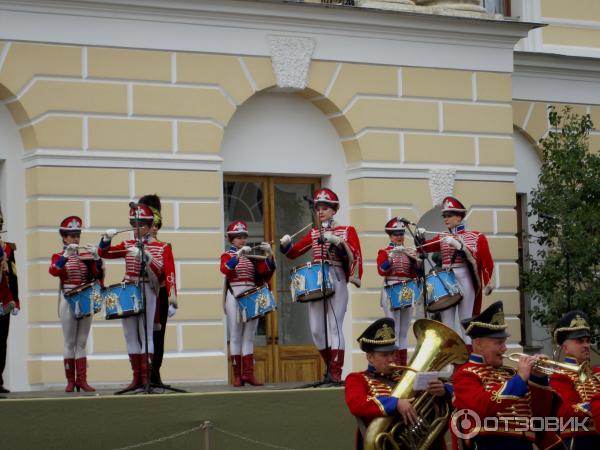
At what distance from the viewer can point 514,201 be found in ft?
67.9

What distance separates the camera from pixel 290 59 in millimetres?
18984

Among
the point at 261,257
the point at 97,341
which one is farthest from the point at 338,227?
the point at 97,341

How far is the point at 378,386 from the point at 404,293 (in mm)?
6984

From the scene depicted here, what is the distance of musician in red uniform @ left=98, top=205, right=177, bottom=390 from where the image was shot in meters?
14.5

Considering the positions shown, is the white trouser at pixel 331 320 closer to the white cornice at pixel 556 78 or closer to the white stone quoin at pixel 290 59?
the white stone quoin at pixel 290 59

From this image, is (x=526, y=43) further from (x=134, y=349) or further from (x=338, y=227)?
(x=134, y=349)

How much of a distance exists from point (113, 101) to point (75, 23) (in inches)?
39.8

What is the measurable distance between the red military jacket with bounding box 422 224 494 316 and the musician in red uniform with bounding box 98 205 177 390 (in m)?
3.30

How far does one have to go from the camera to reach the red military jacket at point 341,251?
50.2 ft

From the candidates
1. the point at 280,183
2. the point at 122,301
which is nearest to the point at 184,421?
the point at 122,301

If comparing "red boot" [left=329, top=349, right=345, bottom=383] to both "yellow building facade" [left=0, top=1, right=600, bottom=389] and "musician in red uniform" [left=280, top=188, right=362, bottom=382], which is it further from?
"yellow building facade" [left=0, top=1, right=600, bottom=389]

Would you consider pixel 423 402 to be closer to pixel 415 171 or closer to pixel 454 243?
pixel 454 243

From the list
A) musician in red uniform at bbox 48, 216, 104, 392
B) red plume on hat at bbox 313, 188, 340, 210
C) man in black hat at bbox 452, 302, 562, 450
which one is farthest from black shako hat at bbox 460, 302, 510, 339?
musician in red uniform at bbox 48, 216, 104, 392

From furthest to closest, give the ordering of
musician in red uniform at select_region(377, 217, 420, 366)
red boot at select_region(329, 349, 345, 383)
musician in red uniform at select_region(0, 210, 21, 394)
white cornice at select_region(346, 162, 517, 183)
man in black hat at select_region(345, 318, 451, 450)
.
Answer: white cornice at select_region(346, 162, 517, 183)
musician in red uniform at select_region(377, 217, 420, 366)
red boot at select_region(329, 349, 345, 383)
musician in red uniform at select_region(0, 210, 21, 394)
man in black hat at select_region(345, 318, 451, 450)
